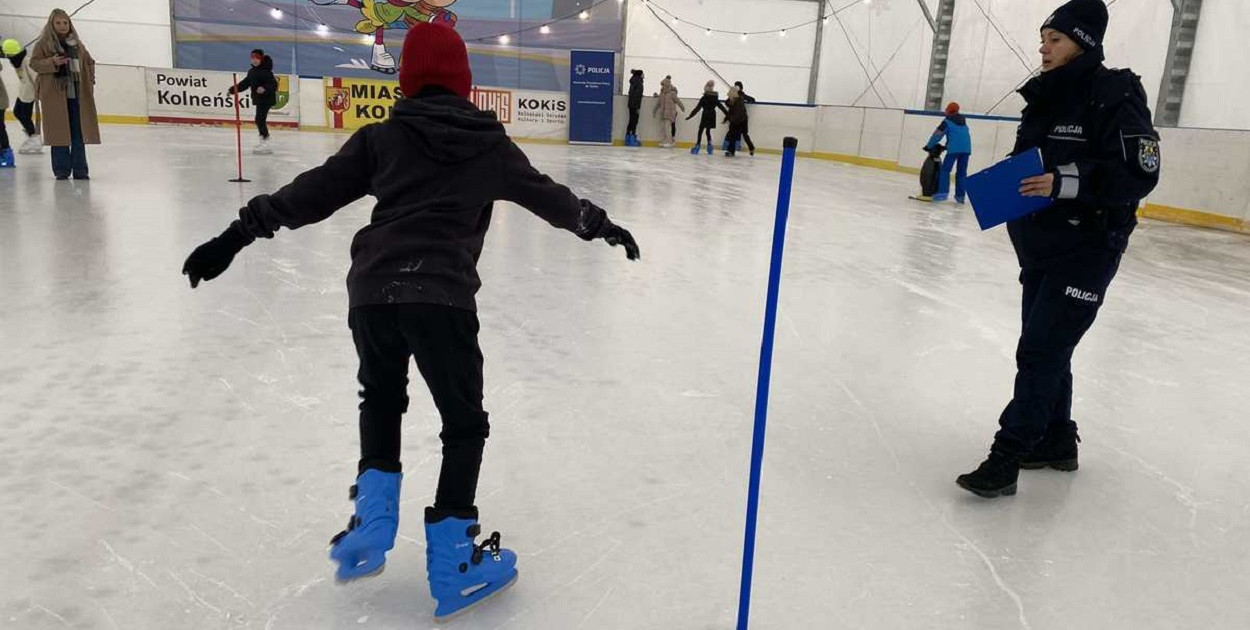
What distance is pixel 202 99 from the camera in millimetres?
16578

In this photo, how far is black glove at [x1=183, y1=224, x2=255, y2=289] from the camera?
5.61 feet

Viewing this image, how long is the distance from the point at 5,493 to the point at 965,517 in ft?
8.01

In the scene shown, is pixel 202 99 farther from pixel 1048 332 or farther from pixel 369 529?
pixel 1048 332

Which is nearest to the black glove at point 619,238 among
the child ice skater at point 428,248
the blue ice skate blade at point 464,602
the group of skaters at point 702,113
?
the child ice skater at point 428,248

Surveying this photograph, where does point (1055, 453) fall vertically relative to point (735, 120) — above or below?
below

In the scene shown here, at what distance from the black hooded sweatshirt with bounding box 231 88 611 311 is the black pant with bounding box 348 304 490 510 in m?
→ 0.04

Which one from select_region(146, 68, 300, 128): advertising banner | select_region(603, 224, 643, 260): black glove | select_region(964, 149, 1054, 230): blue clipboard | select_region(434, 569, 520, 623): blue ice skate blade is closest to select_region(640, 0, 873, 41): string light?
select_region(146, 68, 300, 128): advertising banner

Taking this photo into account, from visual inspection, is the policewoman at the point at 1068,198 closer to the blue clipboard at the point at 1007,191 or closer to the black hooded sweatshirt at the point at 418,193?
the blue clipboard at the point at 1007,191

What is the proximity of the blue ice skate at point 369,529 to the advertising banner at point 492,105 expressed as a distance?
15.8 meters

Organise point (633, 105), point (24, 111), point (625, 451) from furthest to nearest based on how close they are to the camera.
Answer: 1. point (633, 105)
2. point (24, 111)
3. point (625, 451)

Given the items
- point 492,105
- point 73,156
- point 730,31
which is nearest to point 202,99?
point 492,105

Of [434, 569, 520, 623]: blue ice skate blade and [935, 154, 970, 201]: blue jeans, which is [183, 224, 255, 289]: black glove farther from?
[935, 154, 970, 201]: blue jeans

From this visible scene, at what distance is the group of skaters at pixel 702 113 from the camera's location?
1684 centimetres

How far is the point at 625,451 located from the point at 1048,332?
48.3 inches
